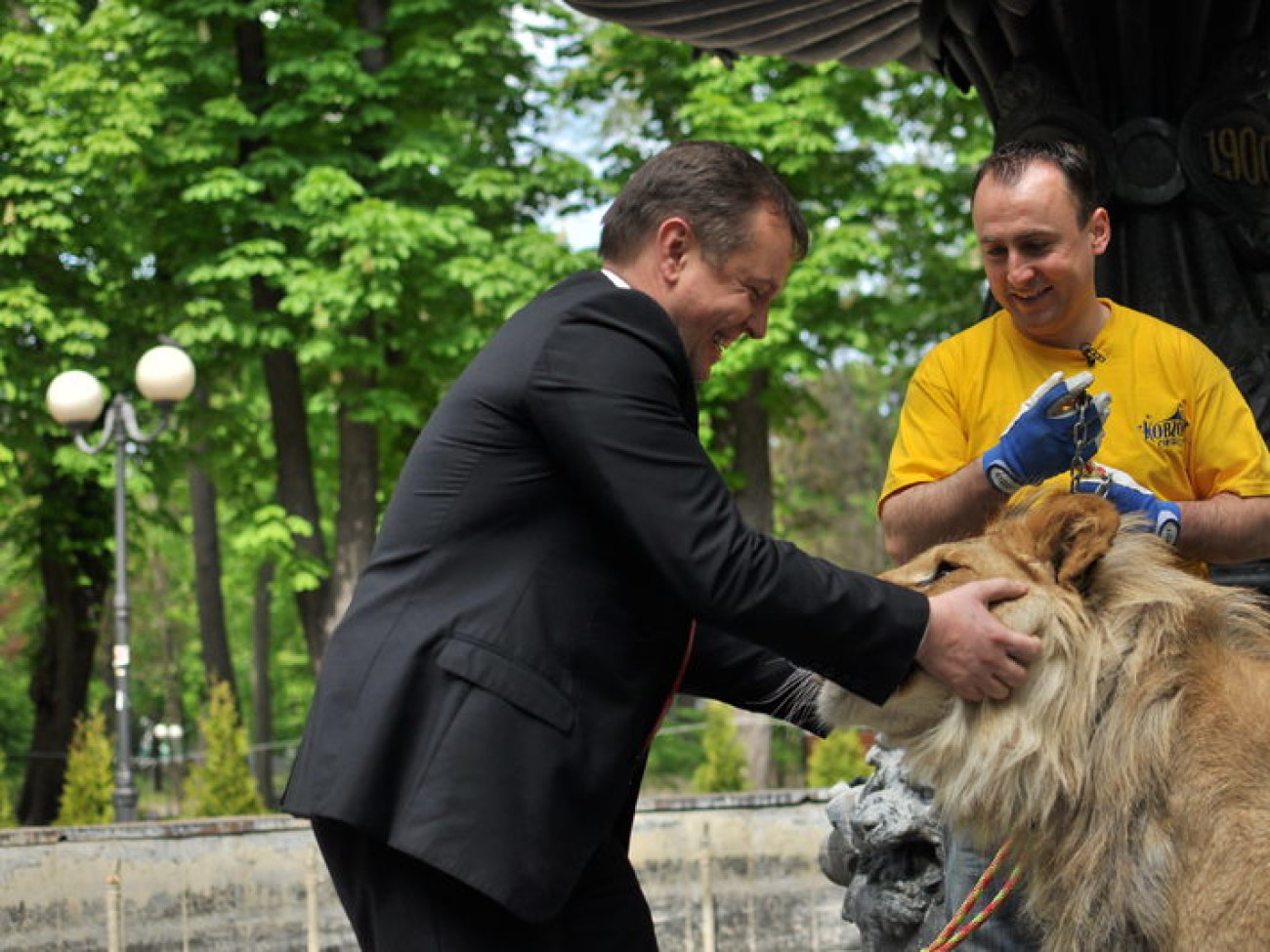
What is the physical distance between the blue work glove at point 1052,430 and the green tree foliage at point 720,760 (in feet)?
45.8

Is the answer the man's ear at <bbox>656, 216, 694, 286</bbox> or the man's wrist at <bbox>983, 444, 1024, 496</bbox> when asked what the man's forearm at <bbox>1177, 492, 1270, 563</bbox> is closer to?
the man's wrist at <bbox>983, 444, 1024, 496</bbox>

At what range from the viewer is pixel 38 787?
23.2m

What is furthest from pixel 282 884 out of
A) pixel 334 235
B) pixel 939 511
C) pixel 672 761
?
pixel 672 761

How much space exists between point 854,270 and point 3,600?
20.8 metres

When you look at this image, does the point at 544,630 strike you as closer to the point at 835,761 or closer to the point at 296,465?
the point at 835,761

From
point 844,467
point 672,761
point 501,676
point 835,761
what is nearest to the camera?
point 501,676

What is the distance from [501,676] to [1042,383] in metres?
1.61

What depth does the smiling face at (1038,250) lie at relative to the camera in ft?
14.7

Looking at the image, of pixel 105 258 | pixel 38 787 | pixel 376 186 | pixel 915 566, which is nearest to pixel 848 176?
pixel 376 186

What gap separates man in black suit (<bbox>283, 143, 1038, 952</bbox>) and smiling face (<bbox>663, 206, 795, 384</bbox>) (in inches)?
6.8

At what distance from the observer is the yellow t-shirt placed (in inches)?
177

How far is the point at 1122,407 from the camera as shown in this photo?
449 cm

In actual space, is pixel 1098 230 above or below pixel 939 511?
above

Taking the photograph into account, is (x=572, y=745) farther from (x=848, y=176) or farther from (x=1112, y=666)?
(x=848, y=176)
